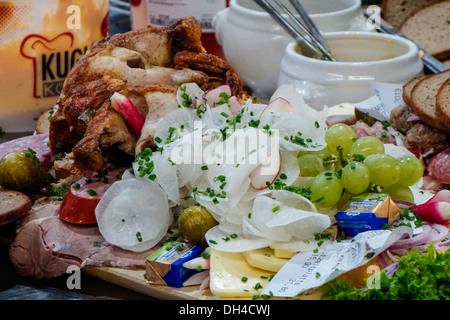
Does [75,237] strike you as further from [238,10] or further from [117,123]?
[238,10]

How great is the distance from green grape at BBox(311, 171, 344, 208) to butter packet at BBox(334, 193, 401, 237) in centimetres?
3

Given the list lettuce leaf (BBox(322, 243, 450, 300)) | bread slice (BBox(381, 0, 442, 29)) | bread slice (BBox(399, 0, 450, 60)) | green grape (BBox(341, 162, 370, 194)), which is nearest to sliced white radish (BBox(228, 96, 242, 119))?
green grape (BBox(341, 162, 370, 194))

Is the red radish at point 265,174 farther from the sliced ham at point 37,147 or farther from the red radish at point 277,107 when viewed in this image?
the sliced ham at point 37,147

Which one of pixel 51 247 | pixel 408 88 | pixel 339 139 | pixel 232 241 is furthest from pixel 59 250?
pixel 408 88

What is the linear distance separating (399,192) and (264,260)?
390mm

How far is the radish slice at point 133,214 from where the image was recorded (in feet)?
4.95

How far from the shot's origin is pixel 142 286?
142 cm

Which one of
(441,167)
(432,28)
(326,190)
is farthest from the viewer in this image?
(432,28)

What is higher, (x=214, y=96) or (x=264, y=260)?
(x=214, y=96)

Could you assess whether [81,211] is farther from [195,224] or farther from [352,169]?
[352,169]

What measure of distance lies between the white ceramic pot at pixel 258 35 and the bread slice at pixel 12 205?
1.04 meters

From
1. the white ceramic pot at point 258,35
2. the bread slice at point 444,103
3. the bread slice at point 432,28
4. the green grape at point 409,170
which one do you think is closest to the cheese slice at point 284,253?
the green grape at point 409,170

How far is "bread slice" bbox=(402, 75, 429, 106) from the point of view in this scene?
184 cm

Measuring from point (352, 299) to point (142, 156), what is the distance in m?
0.60
